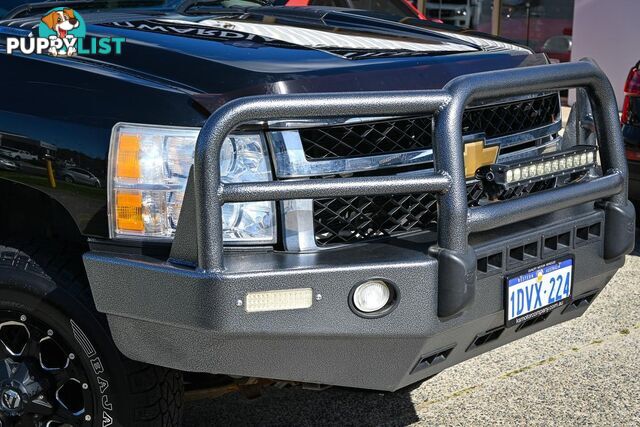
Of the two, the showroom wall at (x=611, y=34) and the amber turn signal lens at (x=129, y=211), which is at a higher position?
the amber turn signal lens at (x=129, y=211)

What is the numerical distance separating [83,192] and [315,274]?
27.7 inches

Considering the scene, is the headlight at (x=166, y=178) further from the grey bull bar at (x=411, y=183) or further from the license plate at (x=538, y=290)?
the license plate at (x=538, y=290)

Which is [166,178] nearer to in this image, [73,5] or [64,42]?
[64,42]

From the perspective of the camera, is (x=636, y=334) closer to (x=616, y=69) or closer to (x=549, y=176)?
(x=549, y=176)

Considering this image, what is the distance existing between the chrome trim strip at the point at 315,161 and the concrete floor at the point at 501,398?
1.03 metres

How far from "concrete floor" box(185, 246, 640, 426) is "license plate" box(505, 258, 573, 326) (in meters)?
0.76

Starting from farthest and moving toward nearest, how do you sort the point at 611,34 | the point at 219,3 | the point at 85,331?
1. the point at 611,34
2. the point at 219,3
3. the point at 85,331

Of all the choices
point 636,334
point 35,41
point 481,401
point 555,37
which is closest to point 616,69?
point 555,37

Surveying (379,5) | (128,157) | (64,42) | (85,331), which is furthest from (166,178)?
(379,5)

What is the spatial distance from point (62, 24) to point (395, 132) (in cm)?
136

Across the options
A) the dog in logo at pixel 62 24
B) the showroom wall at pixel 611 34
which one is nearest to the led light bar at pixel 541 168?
the dog in logo at pixel 62 24

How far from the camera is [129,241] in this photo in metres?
2.69

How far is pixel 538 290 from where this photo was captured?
3004mm

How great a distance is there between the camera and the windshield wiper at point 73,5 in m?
3.90
